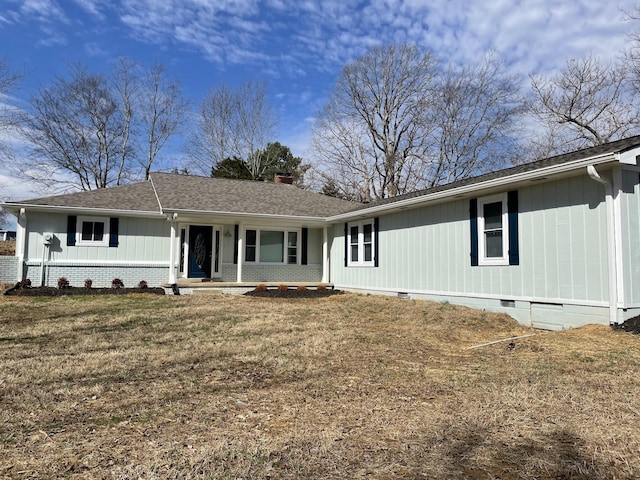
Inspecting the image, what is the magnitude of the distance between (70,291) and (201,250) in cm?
428

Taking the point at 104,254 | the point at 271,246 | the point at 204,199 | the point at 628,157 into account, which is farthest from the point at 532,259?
the point at 104,254

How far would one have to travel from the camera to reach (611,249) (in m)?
6.84

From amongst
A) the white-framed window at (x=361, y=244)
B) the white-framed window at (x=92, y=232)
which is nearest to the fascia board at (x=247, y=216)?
the white-framed window at (x=361, y=244)

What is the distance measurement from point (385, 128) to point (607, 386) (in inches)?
1082

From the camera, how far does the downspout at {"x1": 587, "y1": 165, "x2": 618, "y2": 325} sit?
22.3ft

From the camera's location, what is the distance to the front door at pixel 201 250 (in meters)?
15.5

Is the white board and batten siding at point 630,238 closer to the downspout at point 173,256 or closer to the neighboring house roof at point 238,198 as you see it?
the neighboring house roof at point 238,198

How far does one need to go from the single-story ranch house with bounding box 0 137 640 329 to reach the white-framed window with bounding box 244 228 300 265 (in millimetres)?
39

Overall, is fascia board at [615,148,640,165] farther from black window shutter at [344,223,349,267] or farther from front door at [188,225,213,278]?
front door at [188,225,213,278]

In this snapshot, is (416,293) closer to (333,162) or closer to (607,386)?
(607,386)

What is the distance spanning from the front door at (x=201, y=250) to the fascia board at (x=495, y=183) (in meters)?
5.67

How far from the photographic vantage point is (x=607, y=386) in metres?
4.27

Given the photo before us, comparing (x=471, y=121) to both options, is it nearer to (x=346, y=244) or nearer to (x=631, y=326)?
(x=346, y=244)

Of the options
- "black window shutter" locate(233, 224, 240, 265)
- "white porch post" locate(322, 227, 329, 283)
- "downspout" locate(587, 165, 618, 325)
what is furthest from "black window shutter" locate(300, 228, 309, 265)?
"downspout" locate(587, 165, 618, 325)
